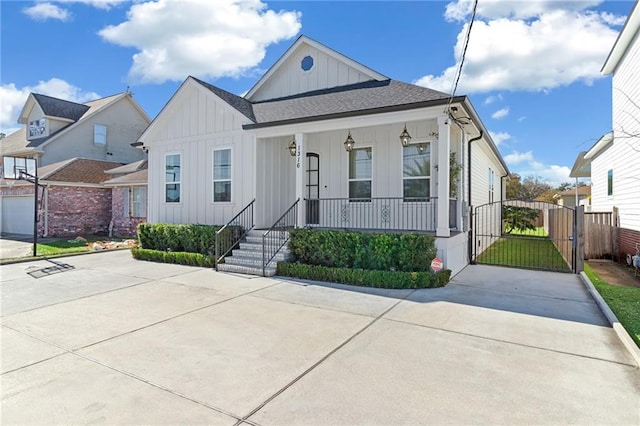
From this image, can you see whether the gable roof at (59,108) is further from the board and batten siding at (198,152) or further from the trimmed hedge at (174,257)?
the trimmed hedge at (174,257)

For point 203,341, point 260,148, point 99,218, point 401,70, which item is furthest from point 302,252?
point 99,218

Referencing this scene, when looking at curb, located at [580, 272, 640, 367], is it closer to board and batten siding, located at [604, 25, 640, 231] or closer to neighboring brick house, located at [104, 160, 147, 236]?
board and batten siding, located at [604, 25, 640, 231]

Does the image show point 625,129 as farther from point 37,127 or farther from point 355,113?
point 37,127

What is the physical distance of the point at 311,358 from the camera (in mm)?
3861

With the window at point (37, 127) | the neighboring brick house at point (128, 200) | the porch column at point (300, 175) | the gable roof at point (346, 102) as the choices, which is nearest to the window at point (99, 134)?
the window at point (37, 127)

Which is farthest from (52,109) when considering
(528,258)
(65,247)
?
(528,258)

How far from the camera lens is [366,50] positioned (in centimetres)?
1168

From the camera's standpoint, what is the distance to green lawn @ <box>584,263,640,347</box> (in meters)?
4.93

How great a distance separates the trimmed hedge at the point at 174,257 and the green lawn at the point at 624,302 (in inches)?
337

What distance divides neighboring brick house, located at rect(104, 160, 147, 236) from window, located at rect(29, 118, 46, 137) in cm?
764

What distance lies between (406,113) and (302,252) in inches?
161

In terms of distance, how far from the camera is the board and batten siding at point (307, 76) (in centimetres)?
1126

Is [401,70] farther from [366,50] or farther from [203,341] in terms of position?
[203,341]

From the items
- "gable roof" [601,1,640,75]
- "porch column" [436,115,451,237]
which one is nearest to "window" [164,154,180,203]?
"porch column" [436,115,451,237]
